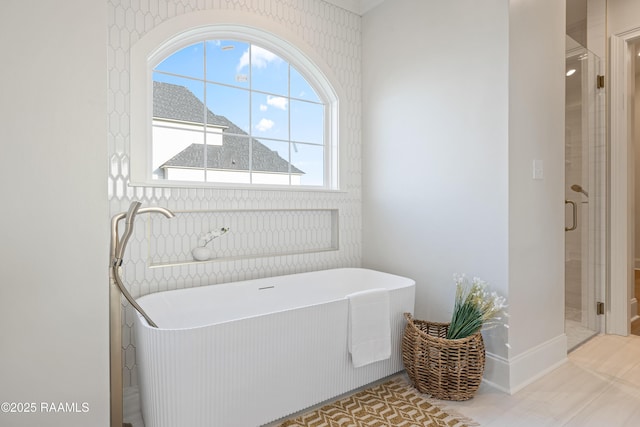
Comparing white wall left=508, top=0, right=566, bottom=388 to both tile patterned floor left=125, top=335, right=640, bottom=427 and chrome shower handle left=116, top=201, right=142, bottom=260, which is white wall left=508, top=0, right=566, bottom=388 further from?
chrome shower handle left=116, top=201, right=142, bottom=260

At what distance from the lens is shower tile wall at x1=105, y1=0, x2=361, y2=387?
2133mm

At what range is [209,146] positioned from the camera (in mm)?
2631

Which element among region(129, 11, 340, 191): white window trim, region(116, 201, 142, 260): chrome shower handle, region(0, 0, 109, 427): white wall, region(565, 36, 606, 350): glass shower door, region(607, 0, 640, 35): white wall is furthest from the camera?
region(607, 0, 640, 35): white wall

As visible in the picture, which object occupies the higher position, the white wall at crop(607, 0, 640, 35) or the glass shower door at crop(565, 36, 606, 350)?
the white wall at crop(607, 0, 640, 35)

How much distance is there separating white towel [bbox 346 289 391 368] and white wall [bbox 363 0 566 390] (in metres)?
0.61

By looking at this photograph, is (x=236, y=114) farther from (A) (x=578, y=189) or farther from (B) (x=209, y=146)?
(A) (x=578, y=189)

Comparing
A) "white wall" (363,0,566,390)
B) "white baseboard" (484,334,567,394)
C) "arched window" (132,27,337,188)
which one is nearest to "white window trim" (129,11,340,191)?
"arched window" (132,27,337,188)

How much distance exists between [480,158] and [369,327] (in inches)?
49.9

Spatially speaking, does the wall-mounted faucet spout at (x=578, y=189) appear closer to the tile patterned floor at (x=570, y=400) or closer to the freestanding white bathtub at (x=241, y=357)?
the tile patterned floor at (x=570, y=400)

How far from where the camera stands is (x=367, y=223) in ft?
10.6

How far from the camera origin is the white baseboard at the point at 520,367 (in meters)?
2.19

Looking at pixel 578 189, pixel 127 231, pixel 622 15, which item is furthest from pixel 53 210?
pixel 622 15

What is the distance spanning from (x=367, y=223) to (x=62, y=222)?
101 inches

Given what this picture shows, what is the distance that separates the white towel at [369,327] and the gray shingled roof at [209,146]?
4.40 feet
